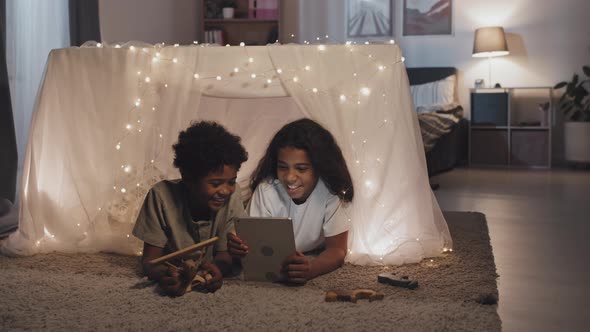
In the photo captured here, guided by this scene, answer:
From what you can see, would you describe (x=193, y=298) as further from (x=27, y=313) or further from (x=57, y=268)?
(x=57, y=268)

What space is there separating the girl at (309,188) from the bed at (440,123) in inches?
97.1

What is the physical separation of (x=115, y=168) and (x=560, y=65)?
5219mm

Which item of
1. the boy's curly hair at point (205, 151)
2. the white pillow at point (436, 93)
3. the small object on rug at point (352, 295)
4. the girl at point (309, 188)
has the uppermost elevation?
the white pillow at point (436, 93)

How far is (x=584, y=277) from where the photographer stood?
7.03ft

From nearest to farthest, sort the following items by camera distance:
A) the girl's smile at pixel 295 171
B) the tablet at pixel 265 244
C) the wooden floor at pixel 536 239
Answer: the wooden floor at pixel 536 239 < the tablet at pixel 265 244 < the girl's smile at pixel 295 171

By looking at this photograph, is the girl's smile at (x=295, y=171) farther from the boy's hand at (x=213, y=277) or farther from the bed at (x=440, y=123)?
the bed at (x=440, y=123)

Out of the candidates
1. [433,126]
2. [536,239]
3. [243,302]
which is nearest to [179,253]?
[243,302]

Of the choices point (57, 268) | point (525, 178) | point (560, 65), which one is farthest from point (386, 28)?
point (57, 268)

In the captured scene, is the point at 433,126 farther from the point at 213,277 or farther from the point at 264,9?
the point at 213,277

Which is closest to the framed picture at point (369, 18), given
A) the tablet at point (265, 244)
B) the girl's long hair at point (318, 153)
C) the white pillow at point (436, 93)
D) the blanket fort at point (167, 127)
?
the white pillow at point (436, 93)

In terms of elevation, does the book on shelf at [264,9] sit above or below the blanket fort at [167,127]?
above

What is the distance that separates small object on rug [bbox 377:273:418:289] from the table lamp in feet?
15.6

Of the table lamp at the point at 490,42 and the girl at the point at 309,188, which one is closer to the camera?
the girl at the point at 309,188

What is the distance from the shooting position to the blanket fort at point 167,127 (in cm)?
231
